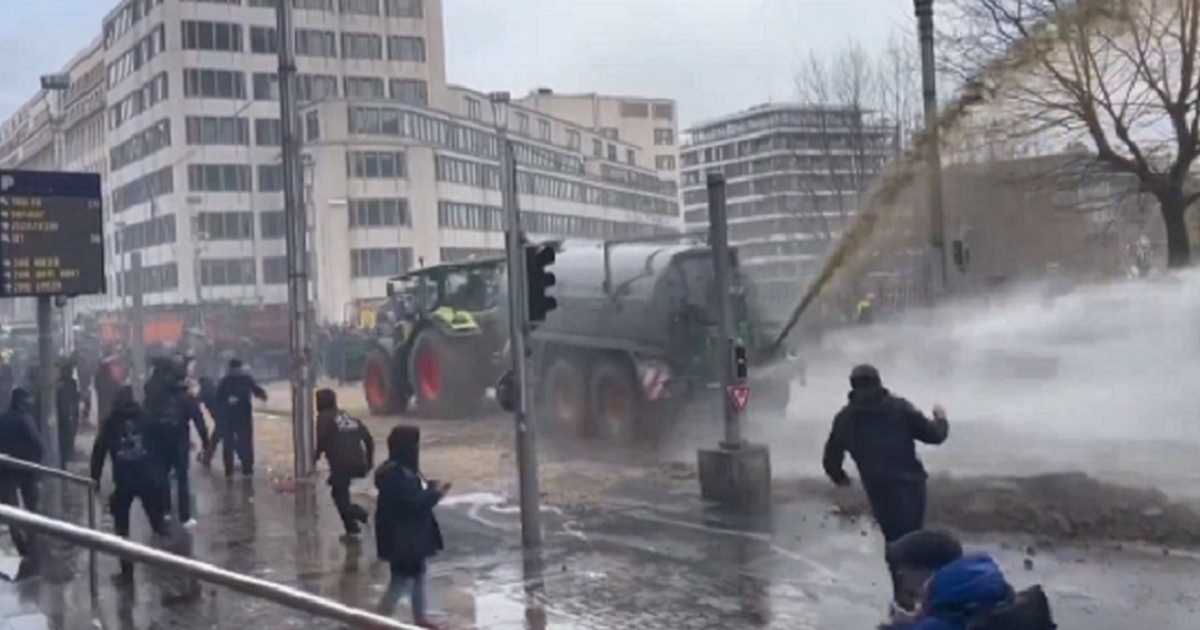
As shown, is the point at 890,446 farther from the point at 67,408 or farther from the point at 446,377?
the point at 446,377

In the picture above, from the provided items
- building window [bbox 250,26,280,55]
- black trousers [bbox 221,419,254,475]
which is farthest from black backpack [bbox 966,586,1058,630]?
building window [bbox 250,26,280,55]

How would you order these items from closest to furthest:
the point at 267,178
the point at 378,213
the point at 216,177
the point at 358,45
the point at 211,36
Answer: the point at 211,36, the point at 216,177, the point at 267,178, the point at 358,45, the point at 378,213

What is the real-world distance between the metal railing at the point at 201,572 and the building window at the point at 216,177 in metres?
38.9

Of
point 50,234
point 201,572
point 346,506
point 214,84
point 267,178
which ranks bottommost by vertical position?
point 346,506

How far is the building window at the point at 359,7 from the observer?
135 ft

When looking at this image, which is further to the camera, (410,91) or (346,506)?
(410,91)

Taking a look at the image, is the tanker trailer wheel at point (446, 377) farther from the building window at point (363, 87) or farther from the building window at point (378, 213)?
the building window at point (378, 213)

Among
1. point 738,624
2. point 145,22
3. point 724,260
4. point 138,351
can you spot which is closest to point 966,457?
point 724,260

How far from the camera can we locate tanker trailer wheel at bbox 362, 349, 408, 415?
25562 millimetres

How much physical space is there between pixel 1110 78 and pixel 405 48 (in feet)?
103

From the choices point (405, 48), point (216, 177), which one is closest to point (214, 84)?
point (216, 177)

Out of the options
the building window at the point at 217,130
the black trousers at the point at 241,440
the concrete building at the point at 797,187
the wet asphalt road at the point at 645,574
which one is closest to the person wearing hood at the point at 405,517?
the wet asphalt road at the point at 645,574

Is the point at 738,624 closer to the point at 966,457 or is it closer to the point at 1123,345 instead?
the point at 966,457

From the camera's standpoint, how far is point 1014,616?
3.73 meters
